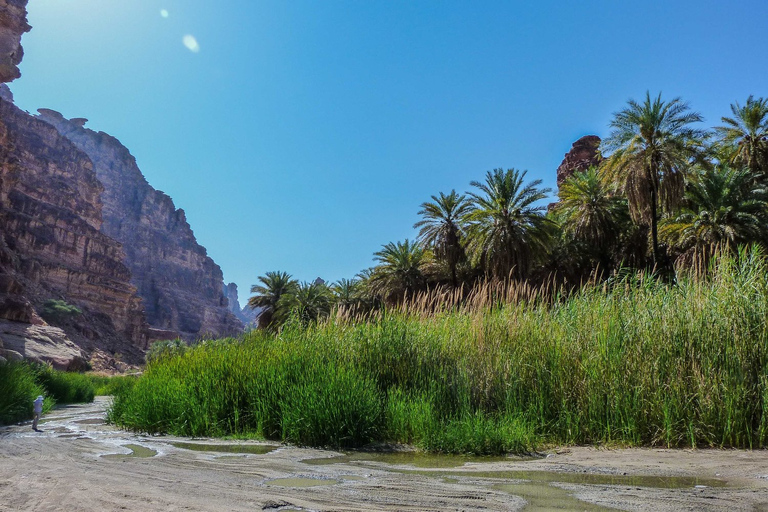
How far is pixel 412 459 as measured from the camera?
5.89 m

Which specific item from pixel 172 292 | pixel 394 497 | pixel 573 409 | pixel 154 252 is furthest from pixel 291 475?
pixel 154 252

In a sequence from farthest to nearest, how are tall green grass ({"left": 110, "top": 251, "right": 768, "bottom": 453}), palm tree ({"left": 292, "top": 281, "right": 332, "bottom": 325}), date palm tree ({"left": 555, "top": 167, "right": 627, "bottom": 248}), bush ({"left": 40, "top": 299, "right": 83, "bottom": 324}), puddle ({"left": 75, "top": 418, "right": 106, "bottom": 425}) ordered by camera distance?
bush ({"left": 40, "top": 299, "right": 83, "bottom": 324}), palm tree ({"left": 292, "top": 281, "right": 332, "bottom": 325}), date palm tree ({"left": 555, "top": 167, "right": 627, "bottom": 248}), puddle ({"left": 75, "top": 418, "right": 106, "bottom": 425}), tall green grass ({"left": 110, "top": 251, "right": 768, "bottom": 453})

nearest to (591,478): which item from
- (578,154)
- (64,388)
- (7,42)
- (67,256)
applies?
(64,388)

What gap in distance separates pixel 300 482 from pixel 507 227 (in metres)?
26.0

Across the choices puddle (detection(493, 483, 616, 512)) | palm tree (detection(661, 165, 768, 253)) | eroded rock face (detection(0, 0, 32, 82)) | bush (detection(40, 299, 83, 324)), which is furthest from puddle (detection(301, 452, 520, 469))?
bush (detection(40, 299, 83, 324))

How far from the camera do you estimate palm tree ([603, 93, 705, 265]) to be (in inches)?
989

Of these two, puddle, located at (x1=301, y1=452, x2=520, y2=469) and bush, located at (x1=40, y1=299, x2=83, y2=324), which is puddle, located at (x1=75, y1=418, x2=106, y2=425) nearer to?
puddle, located at (x1=301, y1=452, x2=520, y2=469)

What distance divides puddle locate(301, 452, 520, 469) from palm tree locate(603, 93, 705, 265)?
2295 cm

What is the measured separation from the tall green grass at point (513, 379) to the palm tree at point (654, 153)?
18.4m

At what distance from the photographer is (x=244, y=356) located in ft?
31.4

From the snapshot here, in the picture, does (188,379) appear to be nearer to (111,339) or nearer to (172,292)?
(111,339)

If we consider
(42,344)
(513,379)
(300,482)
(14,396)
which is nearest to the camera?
(300,482)

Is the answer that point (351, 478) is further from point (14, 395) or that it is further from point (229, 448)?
point (14, 395)

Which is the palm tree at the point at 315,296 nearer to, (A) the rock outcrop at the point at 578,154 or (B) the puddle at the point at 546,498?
(A) the rock outcrop at the point at 578,154
